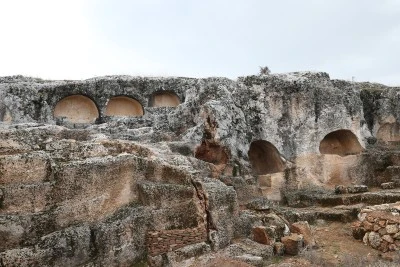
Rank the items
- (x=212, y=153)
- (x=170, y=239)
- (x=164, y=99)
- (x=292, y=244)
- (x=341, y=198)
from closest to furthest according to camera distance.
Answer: (x=170, y=239)
(x=292, y=244)
(x=341, y=198)
(x=212, y=153)
(x=164, y=99)

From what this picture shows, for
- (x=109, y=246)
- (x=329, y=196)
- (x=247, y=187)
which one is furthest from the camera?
(x=329, y=196)

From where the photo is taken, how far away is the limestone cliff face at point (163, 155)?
22.9 ft

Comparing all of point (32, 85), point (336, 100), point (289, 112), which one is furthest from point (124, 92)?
point (336, 100)

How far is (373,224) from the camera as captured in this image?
9.30m

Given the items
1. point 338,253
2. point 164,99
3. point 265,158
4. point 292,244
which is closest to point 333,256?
point 338,253

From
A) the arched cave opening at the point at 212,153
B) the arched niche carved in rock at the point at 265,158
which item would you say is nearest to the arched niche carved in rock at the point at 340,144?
the arched niche carved in rock at the point at 265,158

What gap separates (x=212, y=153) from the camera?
1274 centimetres

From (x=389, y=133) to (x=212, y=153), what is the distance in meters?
9.25

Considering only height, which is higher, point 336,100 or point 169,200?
point 336,100

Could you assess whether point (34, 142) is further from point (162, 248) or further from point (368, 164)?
point (368, 164)

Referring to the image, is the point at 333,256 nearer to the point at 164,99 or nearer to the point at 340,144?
the point at 340,144

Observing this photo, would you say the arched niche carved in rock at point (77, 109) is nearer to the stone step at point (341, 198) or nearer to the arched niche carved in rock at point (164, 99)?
the arched niche carved in rock at point (164, 99)

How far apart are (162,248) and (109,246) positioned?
1.00 m

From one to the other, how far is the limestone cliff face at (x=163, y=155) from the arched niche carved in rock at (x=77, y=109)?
0.04 m
